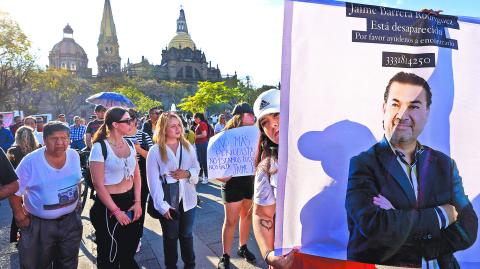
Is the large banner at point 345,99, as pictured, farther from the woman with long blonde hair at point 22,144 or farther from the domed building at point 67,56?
the domed building at point 67,56

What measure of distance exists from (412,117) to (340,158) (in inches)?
13.6

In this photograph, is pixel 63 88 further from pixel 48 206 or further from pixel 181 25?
pixel 181 25

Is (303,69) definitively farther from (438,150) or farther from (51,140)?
(51,140)

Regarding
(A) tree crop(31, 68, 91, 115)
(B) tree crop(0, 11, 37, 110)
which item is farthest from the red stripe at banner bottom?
(A) tree crop(31, 68, 91, 115)

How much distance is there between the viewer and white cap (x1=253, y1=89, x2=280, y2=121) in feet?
6.97

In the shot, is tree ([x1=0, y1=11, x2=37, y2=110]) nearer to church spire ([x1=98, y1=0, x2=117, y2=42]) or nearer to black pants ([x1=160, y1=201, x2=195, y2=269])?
black pants ([x1=160, y1=201, x2=195, y2=269])

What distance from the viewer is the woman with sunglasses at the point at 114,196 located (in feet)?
10.4

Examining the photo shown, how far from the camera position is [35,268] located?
296 centimetres

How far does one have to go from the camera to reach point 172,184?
3346 millimetres

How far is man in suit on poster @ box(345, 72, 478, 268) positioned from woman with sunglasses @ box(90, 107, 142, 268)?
8.02 feet

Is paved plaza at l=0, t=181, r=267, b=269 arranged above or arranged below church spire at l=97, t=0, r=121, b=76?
below

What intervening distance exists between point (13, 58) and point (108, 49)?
58281 mm

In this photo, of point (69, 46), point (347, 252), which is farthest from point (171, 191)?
point (69, 46)

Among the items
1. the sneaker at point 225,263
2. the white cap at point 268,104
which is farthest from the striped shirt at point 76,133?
the white cap at point 268,104
